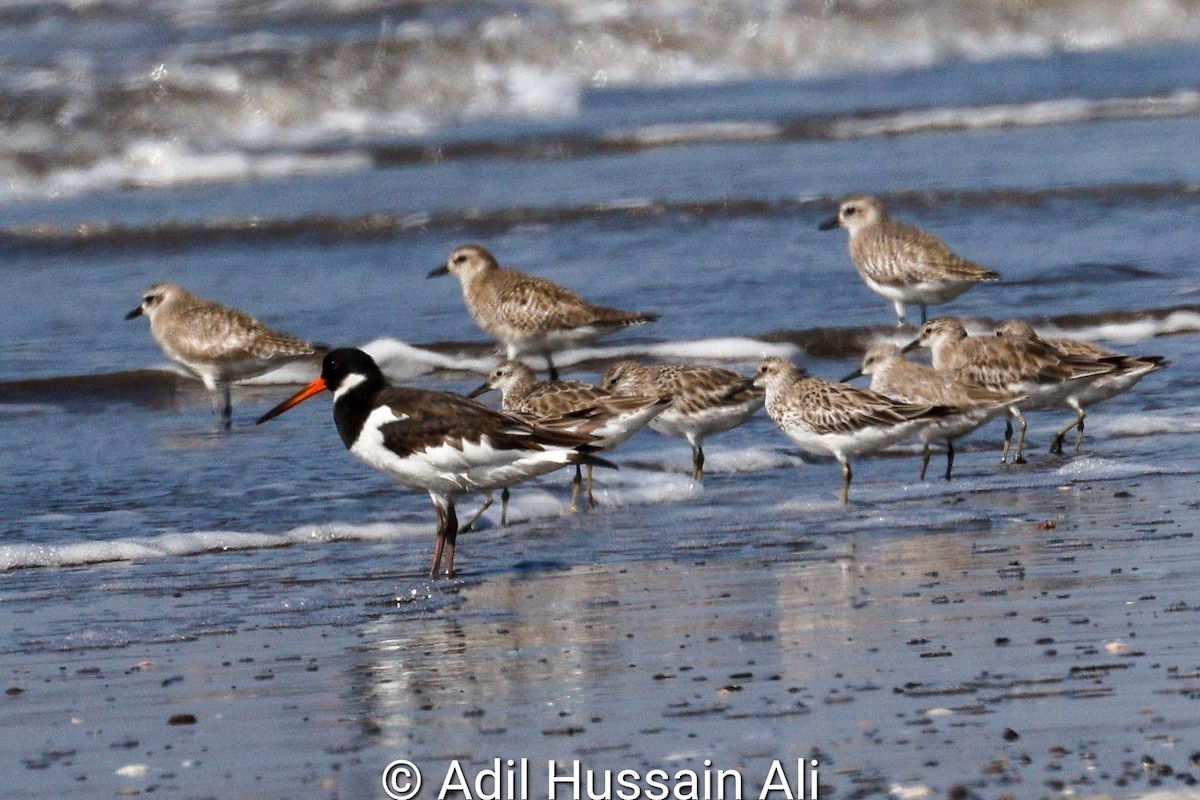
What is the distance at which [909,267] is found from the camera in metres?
13.5

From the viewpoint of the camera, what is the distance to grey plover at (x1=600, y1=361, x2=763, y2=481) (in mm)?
10055

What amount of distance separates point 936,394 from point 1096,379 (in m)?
0.99

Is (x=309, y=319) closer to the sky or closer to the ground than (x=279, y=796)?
closer to the sky

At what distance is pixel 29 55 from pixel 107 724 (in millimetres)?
24775

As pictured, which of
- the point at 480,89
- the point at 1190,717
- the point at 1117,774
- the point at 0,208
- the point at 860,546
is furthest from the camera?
the point at 480,89

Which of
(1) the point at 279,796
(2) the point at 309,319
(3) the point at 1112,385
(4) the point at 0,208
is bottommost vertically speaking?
(1) the point at 279,796

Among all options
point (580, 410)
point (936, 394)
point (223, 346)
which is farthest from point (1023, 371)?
point (223, 346)

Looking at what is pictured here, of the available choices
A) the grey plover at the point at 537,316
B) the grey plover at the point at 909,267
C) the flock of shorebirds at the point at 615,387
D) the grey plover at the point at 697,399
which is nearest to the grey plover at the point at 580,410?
the flock of shorebirds at the point at 615,387

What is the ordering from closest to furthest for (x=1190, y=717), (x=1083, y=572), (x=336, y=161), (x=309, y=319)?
(x=1190, y=717), (x=1083, y=572), (x=309, y=319), (x=336, y=161)

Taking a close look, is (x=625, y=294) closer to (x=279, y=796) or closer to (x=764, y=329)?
(x=764, y=329)

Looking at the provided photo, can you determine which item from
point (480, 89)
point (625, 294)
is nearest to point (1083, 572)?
point (625, 294)

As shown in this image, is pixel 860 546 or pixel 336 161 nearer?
pixel 860 546

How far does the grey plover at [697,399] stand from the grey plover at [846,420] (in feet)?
1.62

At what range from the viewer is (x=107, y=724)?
571 centimetres
